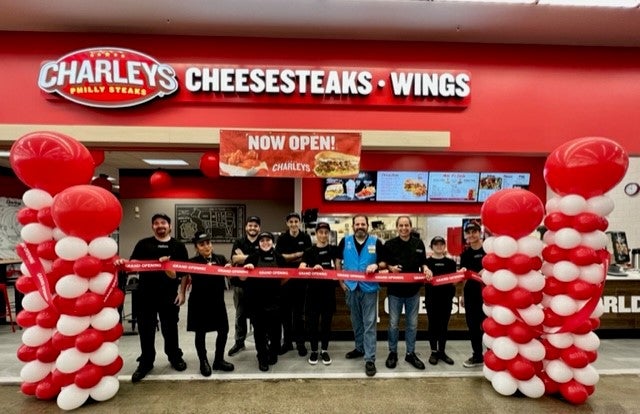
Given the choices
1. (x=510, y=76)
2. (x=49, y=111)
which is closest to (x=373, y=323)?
(x=510, y=76)

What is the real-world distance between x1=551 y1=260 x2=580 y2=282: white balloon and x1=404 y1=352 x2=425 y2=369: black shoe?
1.74 m

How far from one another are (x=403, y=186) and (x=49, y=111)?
5710mm

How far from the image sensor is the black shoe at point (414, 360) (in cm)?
442

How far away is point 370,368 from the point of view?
4266mm

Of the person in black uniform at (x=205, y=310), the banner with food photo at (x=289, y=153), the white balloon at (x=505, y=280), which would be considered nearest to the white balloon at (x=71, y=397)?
the person in black uniform at (x=205, y=310)

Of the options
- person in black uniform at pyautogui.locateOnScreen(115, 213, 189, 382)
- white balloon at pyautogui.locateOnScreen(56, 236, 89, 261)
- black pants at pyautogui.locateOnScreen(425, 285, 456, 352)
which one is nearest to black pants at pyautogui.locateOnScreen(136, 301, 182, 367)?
person in black uniform at pyautogui.locateOnScreen(115, 213, 189, 382)

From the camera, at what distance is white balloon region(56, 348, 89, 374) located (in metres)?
3.42

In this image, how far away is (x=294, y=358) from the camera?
478 centimetres

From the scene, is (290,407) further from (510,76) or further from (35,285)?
(510,76)

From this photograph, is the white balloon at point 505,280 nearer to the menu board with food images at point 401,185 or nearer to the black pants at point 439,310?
the black pants at point 439,310

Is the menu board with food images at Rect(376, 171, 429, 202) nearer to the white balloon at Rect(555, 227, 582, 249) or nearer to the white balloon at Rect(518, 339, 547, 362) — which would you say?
the white balloon at Rect(555, 227, 582, 249)

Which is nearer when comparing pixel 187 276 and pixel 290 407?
pixel 290 407

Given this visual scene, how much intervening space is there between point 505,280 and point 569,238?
668mm

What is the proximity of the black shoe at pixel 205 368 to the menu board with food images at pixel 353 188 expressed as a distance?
376 cm
